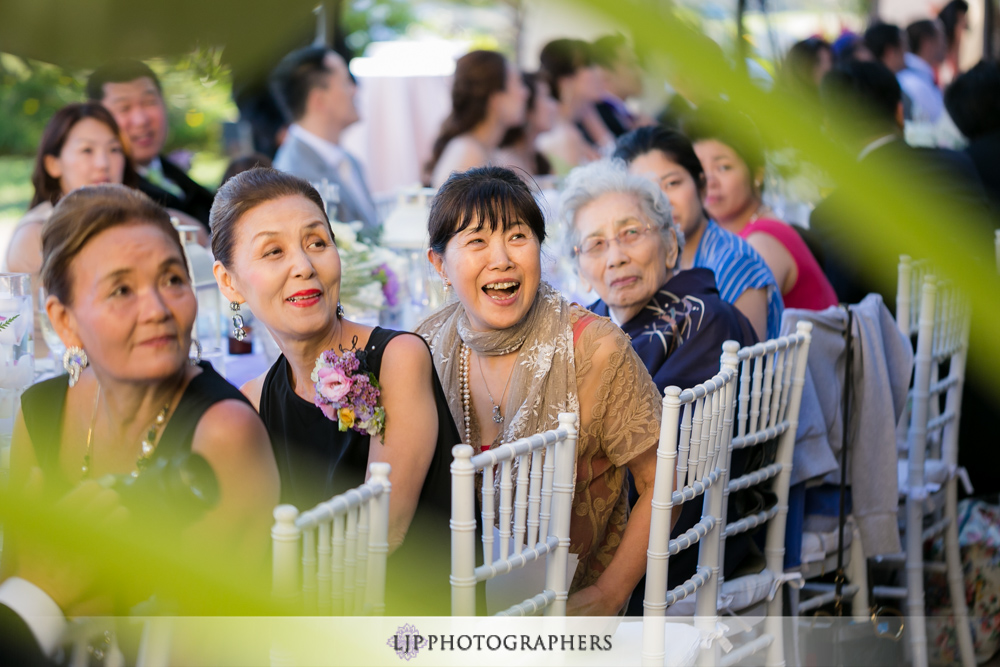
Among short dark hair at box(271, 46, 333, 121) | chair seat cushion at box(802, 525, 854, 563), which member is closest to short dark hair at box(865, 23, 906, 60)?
short dark hair at box(271, 46, 333, 121)

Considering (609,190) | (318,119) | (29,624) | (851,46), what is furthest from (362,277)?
(851,46)

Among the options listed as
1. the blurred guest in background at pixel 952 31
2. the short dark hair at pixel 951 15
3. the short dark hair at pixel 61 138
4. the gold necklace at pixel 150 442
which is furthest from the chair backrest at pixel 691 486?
the short dark hair at pixel 951 15

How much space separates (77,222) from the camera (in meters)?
1.13

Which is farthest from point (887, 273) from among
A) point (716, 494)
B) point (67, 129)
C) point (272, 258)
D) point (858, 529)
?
point (67, 129)

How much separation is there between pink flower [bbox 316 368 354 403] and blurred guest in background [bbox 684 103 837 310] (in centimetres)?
167

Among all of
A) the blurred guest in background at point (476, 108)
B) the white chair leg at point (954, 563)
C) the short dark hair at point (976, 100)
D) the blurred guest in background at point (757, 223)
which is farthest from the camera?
the blurred guest in background at point (476, 108)

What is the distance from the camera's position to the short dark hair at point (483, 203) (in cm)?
183

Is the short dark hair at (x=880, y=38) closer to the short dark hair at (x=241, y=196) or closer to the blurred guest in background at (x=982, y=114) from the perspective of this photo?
the blurred guest in background at (x=982, y=114)

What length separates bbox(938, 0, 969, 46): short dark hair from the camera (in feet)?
25.2

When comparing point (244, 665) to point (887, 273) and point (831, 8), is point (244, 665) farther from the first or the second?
point (831, 8)

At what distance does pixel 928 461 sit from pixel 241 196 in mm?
2346

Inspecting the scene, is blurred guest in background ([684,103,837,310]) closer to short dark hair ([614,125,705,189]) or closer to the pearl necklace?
short dark hair ([614,125,705,189])

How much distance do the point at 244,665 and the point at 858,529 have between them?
2.41m

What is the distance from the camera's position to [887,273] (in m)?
0.19
